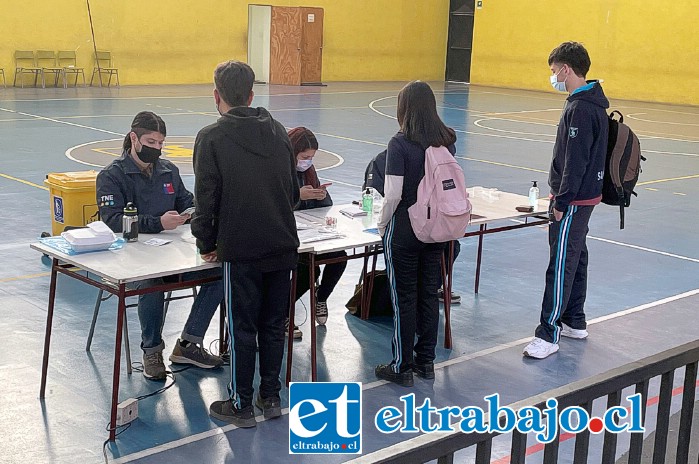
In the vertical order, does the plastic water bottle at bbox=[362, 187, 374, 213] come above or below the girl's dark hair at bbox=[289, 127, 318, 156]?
below

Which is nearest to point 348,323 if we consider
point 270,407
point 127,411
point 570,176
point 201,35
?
point 270,407

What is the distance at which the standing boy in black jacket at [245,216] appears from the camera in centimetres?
455

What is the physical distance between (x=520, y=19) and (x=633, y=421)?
93.5 ft

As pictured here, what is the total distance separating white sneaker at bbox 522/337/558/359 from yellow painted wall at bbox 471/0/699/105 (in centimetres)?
2229

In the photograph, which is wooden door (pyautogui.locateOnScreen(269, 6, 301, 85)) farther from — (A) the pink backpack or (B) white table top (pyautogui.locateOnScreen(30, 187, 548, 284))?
(A) the pink backpack

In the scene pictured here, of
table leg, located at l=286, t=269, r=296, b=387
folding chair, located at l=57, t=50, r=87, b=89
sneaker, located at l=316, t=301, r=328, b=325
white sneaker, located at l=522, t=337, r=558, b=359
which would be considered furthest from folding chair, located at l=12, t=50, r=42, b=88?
white sneaker, located at l=522, t=337, r=558, b=359

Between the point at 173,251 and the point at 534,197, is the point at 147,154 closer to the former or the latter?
the point at 173,251

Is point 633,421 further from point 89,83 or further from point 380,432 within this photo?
point 89,83

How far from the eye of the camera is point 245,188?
456cm

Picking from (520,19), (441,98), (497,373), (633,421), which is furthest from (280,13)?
(633,421)

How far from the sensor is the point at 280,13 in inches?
1074

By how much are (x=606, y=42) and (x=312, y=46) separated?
8874mm

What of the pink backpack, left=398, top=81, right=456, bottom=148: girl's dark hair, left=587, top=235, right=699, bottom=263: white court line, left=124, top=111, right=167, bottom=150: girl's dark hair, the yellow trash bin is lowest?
left=587, top=235, right=699, bottom=263: white court line

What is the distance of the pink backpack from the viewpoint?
523 centimetres
